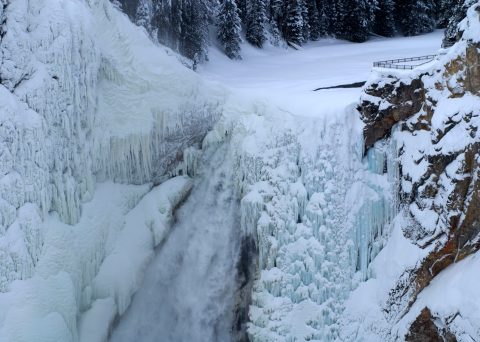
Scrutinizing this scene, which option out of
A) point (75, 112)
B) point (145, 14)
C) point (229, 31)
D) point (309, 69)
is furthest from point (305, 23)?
point (75, 112)

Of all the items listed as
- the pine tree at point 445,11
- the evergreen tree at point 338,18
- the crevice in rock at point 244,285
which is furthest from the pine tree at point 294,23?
the crevice in rock at point 244,285

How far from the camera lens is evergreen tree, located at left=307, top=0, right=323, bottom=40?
2664cm

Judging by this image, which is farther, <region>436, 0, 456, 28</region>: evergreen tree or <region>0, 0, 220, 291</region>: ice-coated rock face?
<region>436, 0, 456, 28</region>: evergreen tree

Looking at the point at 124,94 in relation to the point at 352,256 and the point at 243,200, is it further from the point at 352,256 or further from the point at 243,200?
the point at 352,256

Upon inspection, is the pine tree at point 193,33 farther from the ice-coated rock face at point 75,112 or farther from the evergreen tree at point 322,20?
the evergreen tree at point 322,20

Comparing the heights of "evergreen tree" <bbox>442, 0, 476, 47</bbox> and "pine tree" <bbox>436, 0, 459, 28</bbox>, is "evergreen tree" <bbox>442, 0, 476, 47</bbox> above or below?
below

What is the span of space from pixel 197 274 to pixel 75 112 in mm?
4679

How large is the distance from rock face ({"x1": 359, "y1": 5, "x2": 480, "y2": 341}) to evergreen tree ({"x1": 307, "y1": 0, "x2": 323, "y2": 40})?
16085mm

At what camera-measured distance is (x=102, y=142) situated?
1199cm

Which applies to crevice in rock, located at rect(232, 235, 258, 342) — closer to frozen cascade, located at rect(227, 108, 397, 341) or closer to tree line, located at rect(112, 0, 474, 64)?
frozen cascade, located at rect(227, 108, 397, 341)

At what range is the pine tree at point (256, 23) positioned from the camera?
2328cm

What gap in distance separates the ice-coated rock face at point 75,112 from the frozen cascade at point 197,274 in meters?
1.12

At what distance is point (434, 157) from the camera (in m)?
10.2

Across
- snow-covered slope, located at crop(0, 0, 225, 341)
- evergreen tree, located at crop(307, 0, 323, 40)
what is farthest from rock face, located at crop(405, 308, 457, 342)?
evergreen tree, located at crop(307, 0, 323, 40)
